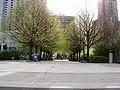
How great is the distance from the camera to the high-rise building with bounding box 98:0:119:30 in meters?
61.7

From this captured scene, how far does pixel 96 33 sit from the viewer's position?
182 ft

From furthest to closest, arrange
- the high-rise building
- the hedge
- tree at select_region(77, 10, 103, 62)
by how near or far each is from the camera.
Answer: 1. the high-rise building
2. the hedge
3. tree at select_region(77, 10, 103, 62)

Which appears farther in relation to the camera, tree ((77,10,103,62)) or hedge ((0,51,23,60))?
hedge ((0,51,23,60))

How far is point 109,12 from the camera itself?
66188 mm

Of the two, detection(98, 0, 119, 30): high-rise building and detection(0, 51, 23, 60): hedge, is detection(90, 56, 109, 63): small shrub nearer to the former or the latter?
detection(98, 0, 119, 30): high-rise building

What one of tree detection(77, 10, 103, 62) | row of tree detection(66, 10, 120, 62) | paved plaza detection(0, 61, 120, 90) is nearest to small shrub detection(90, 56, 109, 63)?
row of tree detection(66, 10, 120, 62)

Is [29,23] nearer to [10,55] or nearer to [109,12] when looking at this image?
[10,55]

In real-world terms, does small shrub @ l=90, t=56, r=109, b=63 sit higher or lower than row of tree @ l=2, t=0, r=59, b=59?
lower

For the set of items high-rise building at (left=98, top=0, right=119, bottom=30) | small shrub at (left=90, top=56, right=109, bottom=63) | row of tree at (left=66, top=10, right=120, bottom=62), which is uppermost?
high-rise building at (left=98, top=0, right=119, bottom=30)

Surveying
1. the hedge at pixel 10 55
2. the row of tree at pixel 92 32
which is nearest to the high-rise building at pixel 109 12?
the row of tree at pixel 92 32

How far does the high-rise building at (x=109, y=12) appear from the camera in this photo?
61659 millimetres

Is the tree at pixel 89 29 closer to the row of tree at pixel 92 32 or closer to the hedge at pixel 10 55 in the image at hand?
the row of tree at pixel 92 32

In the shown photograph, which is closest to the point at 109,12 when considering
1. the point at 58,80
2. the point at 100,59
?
the point at 100,59

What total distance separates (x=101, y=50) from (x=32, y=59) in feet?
43.8
